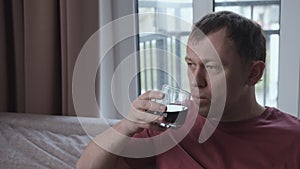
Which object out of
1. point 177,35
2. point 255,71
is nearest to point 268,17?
point 177,35

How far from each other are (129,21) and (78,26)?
0.27m

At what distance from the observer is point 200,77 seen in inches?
46.1

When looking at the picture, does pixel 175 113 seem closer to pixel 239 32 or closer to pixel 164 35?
pixel 239 32

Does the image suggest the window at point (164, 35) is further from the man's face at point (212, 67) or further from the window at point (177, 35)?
the man's face at point (212, 67)

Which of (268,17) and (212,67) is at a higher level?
(268,17)

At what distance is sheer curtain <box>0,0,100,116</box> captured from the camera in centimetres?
190

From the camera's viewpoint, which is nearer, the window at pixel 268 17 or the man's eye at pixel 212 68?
the man's eye at pixel 212 68

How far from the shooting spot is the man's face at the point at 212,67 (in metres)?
1.17

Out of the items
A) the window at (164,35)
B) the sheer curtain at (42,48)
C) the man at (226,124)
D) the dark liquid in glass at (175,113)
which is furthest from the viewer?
the window at (164,35)

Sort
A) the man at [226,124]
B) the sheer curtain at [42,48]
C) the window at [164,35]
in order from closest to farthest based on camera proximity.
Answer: the man at [226,124], the sheer curtain at [42,48], the window at [164,35]

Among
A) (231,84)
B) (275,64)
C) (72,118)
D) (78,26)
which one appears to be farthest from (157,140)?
(275,64)

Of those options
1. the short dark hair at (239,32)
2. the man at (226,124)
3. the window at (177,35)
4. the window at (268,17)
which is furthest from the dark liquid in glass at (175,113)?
the window at (268,17)

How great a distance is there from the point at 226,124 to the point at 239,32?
276mm

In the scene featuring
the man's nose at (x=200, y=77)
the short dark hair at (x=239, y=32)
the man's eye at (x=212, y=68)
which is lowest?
the man's nose at (x=200, y=77)
